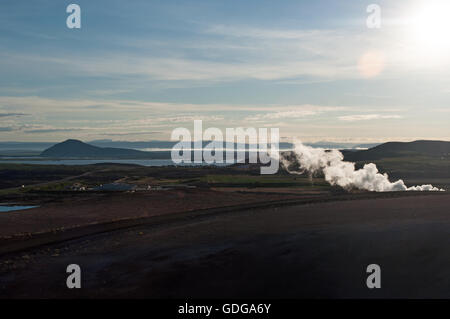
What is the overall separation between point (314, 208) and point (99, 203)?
99.2 feet

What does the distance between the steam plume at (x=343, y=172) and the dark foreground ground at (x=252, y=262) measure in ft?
157

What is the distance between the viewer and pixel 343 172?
103125mm

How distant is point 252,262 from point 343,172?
270ft

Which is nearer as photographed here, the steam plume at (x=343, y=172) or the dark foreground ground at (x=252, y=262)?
the dark foreground ground at (x=252, y=262)

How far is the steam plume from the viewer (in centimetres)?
8375

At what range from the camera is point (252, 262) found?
83.1ft

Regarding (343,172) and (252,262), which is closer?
(252,262)

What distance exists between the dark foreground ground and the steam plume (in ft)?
157

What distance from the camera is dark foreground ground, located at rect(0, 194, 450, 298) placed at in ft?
69.4

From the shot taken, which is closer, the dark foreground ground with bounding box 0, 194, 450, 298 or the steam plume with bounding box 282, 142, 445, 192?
the dark foreground ground with bounding box 0, 194, 450, 298

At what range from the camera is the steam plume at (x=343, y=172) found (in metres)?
83.8

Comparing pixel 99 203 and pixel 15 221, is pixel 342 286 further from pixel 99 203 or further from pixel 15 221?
pixel 99 203
